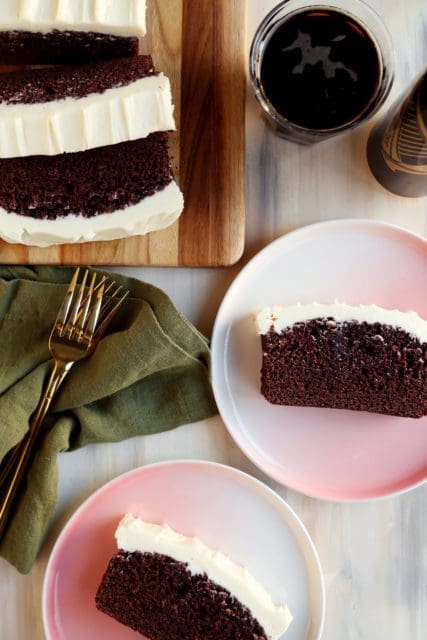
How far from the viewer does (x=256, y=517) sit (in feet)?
4.40

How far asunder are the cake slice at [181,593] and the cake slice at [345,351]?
13.9 inches

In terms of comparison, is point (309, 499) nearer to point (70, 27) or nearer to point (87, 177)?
point (87, 177)

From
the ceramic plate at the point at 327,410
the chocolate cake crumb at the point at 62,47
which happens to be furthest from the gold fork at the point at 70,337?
the chocolate cake crumb at the point at 62,47

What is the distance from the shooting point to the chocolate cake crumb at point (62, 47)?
1.23 meters

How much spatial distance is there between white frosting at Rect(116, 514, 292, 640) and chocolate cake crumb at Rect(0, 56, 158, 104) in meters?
0.81

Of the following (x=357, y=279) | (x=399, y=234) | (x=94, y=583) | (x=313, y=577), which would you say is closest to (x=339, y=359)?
(x=357, y=279)

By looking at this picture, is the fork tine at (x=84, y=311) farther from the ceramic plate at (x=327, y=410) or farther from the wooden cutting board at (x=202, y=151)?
the ceramic plate at (x=327, y=410)

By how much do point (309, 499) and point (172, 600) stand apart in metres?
0.34

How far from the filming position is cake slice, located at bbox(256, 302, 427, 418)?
1.26m

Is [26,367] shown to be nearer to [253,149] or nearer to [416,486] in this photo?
[253,149]

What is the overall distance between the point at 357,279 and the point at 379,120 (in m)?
0.32

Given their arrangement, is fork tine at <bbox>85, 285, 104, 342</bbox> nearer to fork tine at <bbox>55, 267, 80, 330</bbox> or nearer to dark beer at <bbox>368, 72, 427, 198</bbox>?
fork tine at <bbox>55, 267, 80, 330</bbox>

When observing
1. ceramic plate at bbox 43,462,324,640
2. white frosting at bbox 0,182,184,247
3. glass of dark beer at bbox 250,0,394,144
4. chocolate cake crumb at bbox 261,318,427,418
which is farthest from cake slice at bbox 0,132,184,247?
ceramic plate at bbox 43,462,324,640

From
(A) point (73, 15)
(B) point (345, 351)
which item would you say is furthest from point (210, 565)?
(A) point (73, 15)
